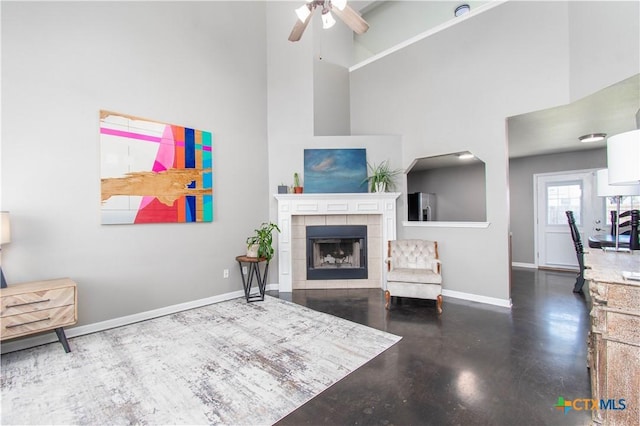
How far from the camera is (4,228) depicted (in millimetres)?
2348

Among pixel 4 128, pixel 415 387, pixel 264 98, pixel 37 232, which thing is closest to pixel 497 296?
pixel 415 387

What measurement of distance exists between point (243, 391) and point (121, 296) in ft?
7.16

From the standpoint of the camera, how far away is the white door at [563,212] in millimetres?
5465

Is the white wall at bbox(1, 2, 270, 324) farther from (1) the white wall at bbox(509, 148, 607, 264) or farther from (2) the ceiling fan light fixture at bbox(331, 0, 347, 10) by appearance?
(1) the white wall at bbox(509, 148, 607, 264)

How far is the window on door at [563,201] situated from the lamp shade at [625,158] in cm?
545

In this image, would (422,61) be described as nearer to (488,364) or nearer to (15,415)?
(488,364)

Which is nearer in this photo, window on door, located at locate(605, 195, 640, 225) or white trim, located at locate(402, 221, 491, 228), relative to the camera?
white trim, located at locate(402, 221, 491, 228)

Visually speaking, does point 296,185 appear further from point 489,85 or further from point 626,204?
point 626,204

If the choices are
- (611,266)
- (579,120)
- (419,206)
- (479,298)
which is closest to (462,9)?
(579,120)

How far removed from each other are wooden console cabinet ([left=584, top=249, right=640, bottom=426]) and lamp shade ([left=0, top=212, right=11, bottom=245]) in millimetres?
4244

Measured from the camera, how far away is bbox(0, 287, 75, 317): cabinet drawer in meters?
2.28

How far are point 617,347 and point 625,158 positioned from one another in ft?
3.27

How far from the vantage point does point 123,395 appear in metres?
1.92

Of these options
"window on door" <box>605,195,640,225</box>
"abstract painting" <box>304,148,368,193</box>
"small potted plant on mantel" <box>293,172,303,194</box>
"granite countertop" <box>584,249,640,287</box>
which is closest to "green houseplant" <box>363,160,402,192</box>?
"abstract painting" <box>304,148,368,193</box>
